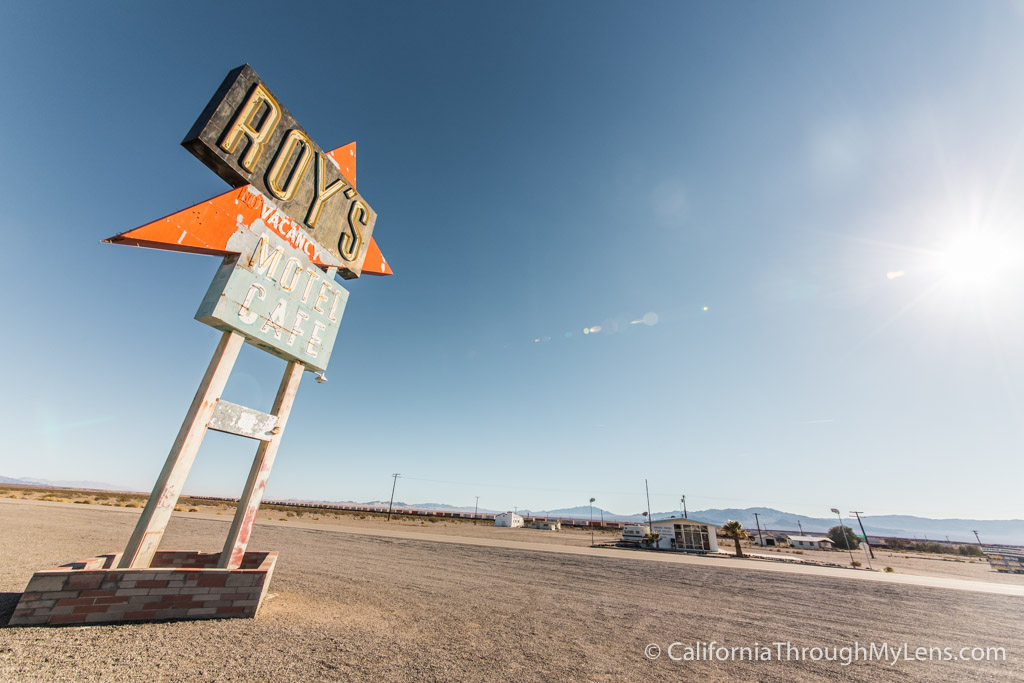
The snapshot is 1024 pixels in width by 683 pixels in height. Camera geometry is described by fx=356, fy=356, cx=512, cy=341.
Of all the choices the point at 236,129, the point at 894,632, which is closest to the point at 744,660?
the point at 894,632

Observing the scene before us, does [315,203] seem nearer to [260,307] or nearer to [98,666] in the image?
[260,307]

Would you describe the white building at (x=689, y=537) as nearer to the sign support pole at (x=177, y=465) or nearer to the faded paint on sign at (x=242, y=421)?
the faded paint on sign at (x=242, y=421)

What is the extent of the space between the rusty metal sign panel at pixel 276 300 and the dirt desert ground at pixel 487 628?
4.53m

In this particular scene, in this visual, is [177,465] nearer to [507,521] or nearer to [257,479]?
[257,479]

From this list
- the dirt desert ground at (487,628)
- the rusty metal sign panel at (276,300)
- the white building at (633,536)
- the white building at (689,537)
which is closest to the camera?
the dirt desert ground at (487,628)

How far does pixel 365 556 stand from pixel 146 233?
14725 mm

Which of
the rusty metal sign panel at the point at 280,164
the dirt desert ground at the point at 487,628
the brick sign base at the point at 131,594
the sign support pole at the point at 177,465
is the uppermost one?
the rusty metal sign panel at the point at 280,164

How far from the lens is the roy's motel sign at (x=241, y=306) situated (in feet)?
17.4

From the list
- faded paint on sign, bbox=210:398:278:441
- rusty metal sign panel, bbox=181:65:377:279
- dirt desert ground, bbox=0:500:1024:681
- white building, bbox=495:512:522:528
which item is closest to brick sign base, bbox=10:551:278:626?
dirt desert ground, bbox=0:500:1024:681

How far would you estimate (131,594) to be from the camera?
519 centimetres

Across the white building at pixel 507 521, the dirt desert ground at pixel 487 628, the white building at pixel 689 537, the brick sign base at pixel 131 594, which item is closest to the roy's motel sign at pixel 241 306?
the brick sign base at pixel 131 594

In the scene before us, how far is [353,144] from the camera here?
9516mm

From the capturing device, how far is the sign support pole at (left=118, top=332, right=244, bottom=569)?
5.41 metres

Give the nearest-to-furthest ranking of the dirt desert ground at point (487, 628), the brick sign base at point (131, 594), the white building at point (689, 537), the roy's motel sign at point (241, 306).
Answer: the dirt desert ground at point (487, 628) < the brick sign base at point (131, 594) < the roy's motel sign at point (241, 306) < the white building at point (689, 537)
